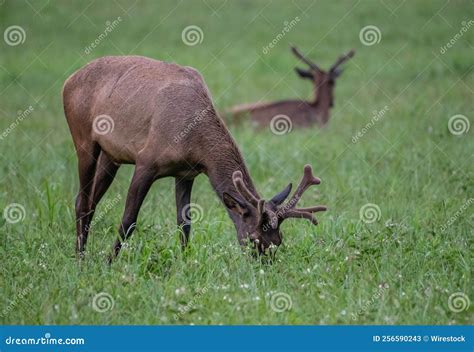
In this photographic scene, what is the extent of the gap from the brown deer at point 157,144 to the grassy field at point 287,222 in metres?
0.27

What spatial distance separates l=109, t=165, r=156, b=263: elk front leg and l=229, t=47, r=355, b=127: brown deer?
7487 millimetres

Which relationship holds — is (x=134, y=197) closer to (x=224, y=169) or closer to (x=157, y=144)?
(x=157, y=144)

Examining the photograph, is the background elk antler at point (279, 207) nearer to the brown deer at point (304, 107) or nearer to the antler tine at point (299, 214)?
the antler tine at point (299, 214)

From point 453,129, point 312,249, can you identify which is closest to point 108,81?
point 312,249

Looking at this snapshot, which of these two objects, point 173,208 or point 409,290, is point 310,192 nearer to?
point 173,208

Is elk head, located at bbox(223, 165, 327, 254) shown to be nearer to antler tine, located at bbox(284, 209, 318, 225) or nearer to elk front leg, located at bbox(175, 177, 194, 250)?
antler tine, located at bbox(284, 209, 318, 225)

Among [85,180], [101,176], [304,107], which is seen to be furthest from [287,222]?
[304,107]

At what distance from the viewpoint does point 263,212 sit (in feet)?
22.6

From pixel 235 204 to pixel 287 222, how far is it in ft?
5.09

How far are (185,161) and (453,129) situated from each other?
6022mm

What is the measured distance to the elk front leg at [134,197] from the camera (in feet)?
24.0

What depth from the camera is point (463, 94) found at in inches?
598

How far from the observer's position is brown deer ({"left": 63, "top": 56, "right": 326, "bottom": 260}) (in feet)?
23.4

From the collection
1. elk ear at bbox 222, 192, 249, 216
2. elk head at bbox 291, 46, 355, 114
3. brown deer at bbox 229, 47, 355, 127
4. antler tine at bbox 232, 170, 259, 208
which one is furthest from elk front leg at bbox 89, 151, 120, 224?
elk head at bbox 291, 46, 355, 114
